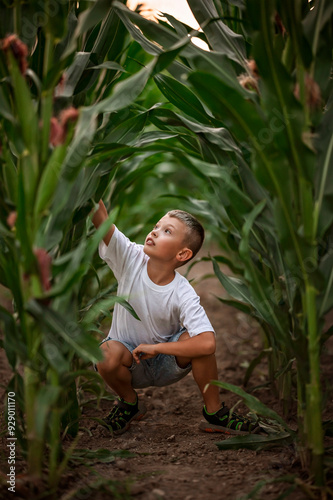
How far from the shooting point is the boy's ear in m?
1.70

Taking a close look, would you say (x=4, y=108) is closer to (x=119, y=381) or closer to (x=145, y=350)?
(x=145, y=350)

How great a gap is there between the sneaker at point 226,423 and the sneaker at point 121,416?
24 centimetres

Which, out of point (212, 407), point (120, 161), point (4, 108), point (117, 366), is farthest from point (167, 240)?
point (4, 108)

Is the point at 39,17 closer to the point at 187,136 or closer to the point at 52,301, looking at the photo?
the point at 187,136

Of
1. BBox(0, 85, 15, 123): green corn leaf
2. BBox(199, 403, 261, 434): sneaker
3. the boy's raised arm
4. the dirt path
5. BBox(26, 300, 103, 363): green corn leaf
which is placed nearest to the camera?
BBox(26, 300, 103, 363): green corn leaf

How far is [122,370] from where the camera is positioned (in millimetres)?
1661

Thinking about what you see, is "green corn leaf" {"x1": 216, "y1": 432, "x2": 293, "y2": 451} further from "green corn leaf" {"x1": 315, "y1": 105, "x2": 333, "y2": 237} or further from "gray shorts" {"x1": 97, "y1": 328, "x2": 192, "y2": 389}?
"green corn leaf" {"x1": 315, "y1": 105, "x2": 333, "y2": 237}

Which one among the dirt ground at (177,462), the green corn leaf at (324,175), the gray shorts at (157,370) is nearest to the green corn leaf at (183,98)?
the green corn leaf at (324,175)

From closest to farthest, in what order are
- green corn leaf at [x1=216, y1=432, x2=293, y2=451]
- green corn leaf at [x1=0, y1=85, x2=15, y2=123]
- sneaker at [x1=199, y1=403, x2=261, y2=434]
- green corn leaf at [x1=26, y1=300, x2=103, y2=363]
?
1. green corn leaf at [x1=26, y1=300, x2=103, y2=363]
2. green corn leaf at [x1=0, y1=85, x2=15, y2=123]
3. green corn leaf at [x1=216, y1=432, x2=293, y2=451]
4. sneaker at [x1=199, y1=403, x2=261, y2=434]

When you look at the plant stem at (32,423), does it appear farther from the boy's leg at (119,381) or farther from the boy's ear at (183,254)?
the boy's ear at (183,254)

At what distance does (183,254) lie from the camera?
1.70m

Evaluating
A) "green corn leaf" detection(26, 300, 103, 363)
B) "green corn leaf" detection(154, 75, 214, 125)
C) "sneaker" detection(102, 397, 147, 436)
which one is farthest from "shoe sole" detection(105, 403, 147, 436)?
"green corn leaf" detection(154, 75, 214, 125)

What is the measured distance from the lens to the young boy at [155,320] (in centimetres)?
164

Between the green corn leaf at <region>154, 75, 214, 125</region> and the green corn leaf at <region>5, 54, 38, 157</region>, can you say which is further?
the green corn leaf at <region>154, 75, 214, 125</region>
